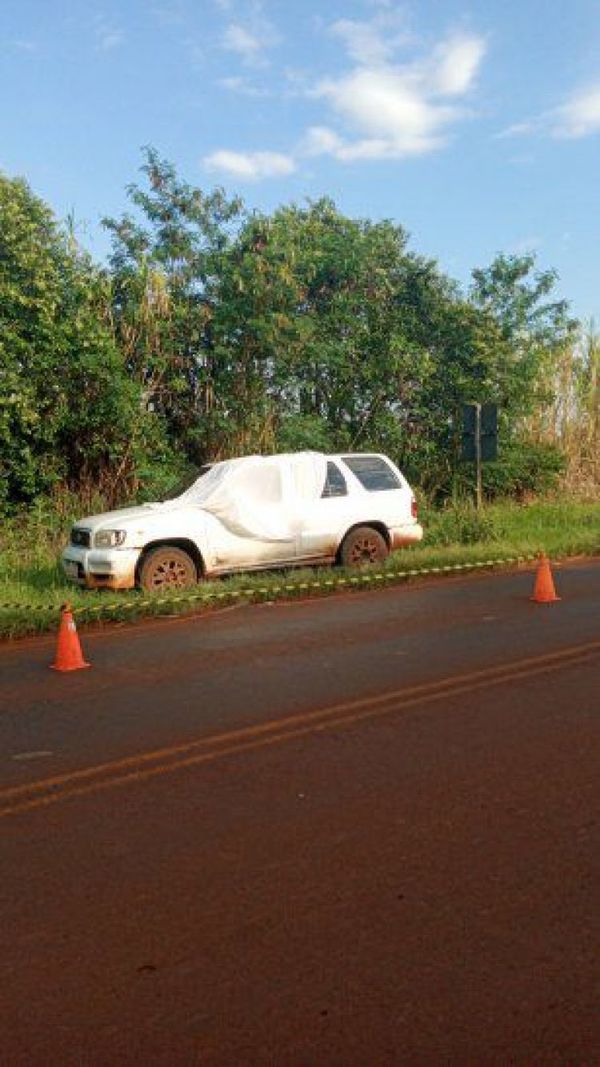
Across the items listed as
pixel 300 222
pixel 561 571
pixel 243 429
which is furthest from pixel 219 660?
pixel 300 222

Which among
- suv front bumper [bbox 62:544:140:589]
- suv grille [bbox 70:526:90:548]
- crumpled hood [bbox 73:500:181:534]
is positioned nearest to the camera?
suv front bumper [bbox 62:544:140:589]

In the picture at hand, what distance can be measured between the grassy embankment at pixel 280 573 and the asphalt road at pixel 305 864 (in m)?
2.97

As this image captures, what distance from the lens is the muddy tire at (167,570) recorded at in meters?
12.4

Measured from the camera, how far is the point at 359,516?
14.2 meters

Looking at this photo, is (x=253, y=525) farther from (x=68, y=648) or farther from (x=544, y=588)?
(x=68, y=648)

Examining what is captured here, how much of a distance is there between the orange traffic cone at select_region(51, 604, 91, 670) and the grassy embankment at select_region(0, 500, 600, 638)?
86.4 inches

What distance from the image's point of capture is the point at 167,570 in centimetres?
1256

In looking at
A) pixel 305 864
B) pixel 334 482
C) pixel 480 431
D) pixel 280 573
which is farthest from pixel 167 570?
pixel 305 864

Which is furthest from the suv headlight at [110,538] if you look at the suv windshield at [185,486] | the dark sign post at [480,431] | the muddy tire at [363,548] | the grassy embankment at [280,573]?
the dark sign post at [480,431]

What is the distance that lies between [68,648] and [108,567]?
12.1 ft

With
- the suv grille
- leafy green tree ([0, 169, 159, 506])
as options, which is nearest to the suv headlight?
the suv grille

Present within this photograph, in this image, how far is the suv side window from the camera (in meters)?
14.0

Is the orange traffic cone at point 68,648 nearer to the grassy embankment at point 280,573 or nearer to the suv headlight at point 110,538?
the grassy embankment at point 280,573

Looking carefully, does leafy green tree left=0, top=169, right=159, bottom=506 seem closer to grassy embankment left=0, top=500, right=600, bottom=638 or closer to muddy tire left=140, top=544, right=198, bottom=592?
grassy embankment left=0, top=500, right=600, bottom=638
